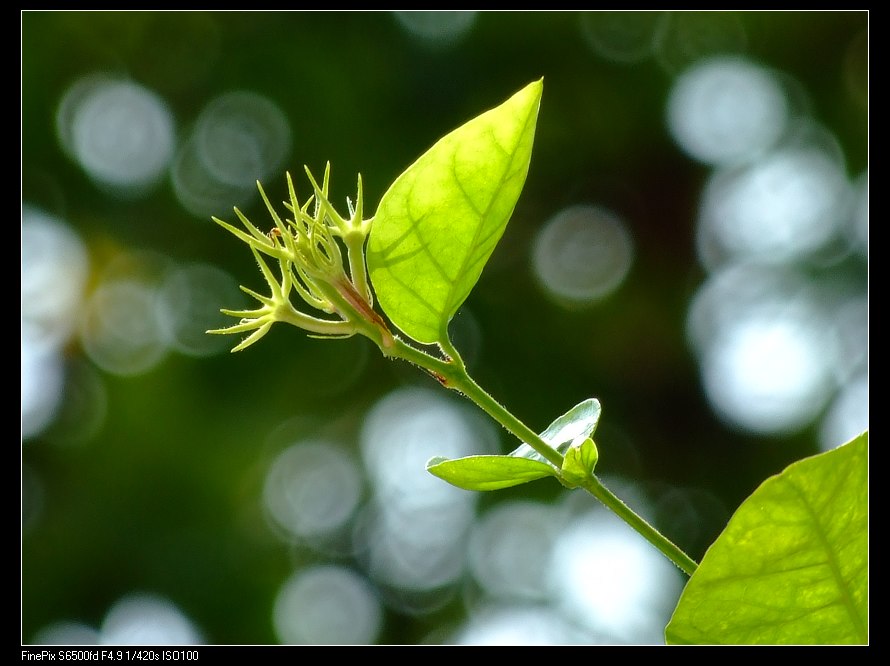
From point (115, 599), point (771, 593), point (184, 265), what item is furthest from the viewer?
point (184, 265)

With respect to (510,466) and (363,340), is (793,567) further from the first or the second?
(363,340)

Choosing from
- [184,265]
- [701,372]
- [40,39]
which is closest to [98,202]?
[184,265]

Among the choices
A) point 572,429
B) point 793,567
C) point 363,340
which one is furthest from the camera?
point 363,340

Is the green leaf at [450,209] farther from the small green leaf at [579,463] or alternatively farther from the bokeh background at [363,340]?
the bokeh background at [363,340]

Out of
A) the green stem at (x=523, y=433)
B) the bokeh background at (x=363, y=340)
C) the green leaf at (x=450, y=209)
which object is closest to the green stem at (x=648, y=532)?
the green stem at (x=523, y=433)

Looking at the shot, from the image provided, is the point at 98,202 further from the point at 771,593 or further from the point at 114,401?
the point at 771,593

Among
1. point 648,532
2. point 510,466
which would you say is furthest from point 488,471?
point 648,532
